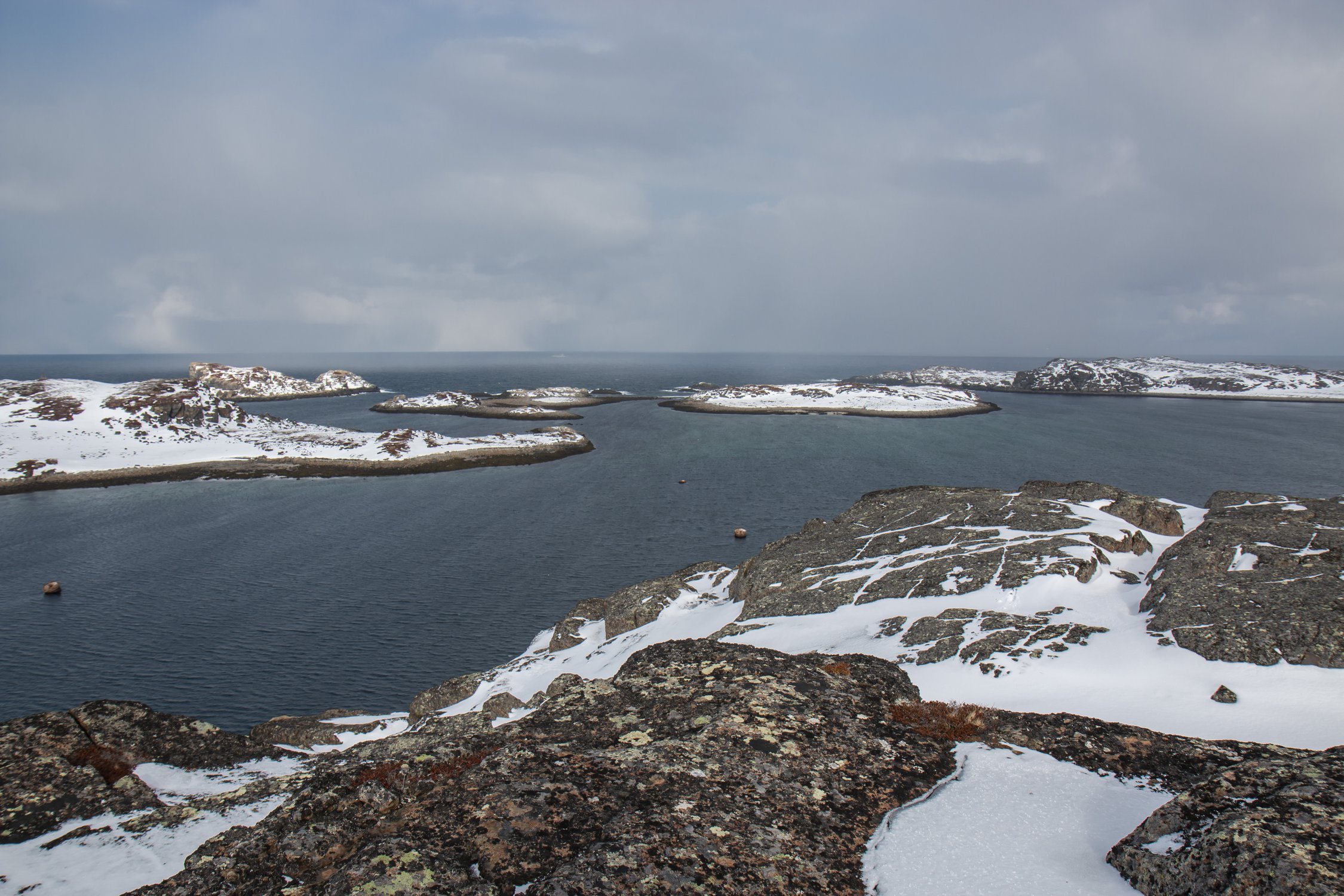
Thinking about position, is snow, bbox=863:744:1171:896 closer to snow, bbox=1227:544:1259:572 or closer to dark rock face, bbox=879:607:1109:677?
dark rock face, bbox=879:607:1109:677

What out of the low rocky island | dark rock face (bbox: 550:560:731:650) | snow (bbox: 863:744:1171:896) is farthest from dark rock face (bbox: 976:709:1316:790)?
dark rock face (bbox: 550:560:731:650)

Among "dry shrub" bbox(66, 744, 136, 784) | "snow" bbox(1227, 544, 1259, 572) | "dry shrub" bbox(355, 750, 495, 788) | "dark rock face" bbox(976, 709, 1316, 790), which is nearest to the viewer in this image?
"dry shrub" bbox(355, 750, 495, 788)

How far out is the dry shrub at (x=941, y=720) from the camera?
8.72m

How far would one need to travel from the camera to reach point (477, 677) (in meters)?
24.8

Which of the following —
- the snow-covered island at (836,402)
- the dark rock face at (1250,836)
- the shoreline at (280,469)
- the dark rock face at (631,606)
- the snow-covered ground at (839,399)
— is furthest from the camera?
the snow-covered ground at (839,399)

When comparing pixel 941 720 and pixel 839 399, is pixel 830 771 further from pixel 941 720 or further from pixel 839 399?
pixel 839 399

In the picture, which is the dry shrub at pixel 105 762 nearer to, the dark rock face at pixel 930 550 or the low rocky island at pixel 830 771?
the low rocky island at pixel 830 771

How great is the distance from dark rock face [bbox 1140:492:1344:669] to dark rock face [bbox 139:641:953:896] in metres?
11.2

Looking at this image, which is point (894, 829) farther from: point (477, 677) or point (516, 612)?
point (516, 612)

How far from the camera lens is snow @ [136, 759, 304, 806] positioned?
1156 cm

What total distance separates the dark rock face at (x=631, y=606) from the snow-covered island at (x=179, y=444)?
54425mm

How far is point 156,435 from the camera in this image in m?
84.1

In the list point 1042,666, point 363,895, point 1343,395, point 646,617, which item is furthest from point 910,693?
point 1343,395

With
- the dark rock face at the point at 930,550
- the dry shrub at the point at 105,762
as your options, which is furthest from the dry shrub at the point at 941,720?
the dry shrub at the point at 105,762
